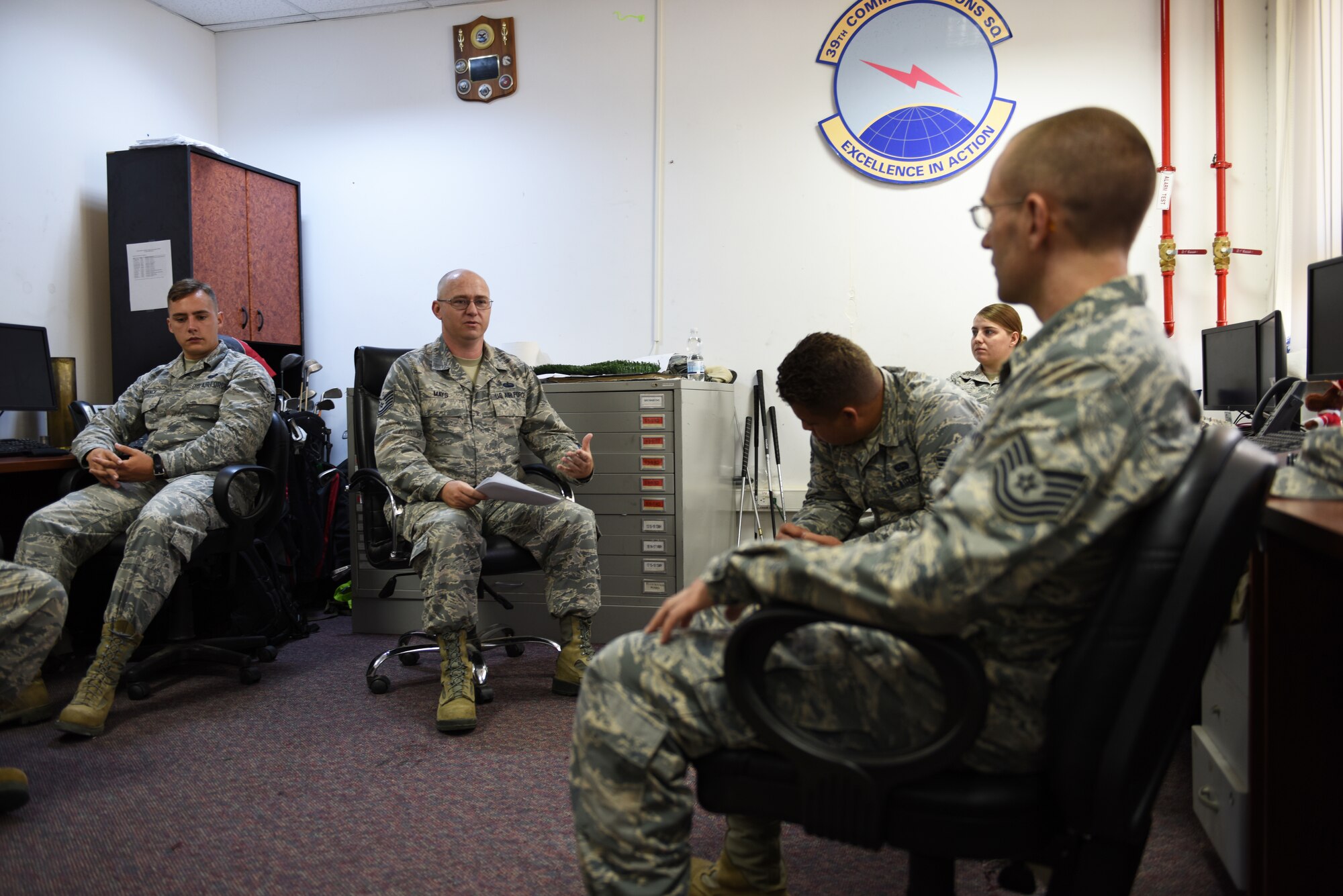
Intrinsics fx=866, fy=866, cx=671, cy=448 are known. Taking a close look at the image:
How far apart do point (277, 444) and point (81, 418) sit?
2.17 ft

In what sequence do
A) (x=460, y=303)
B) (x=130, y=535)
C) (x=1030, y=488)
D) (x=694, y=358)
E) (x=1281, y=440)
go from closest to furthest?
(x=1030, y=488) < (x=1281, y=440) < (x=130, y=535) < (x=460, y=303) < (x=694, y=358)

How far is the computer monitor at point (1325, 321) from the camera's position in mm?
2199

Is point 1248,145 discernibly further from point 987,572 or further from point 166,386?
point 166,386

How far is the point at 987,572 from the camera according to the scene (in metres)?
0.79

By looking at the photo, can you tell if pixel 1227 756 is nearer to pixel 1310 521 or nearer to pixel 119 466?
pixel 1310 521

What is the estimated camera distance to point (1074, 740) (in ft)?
2.70

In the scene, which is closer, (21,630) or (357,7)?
(21,630)

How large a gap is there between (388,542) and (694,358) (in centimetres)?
143

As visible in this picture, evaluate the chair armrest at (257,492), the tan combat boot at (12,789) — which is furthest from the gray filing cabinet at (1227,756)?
the chair armrest at (257,492)

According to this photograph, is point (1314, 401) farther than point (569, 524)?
No

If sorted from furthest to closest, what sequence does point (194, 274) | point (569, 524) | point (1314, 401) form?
point (194, 274), point (569, 524), point (1314, 401)

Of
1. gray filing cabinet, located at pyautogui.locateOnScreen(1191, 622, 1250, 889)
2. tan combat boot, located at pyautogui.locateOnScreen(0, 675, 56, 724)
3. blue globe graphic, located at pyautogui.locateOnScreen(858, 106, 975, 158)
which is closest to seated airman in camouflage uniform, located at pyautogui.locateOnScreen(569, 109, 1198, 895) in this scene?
gray filing cabinet, located at pyautogui.locateOnScreen(1191, 622, 1250, 889)

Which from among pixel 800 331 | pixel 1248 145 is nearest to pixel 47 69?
pixel 800 331

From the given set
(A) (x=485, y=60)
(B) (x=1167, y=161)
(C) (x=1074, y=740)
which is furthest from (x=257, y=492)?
(B) (x=1167, y=161)
